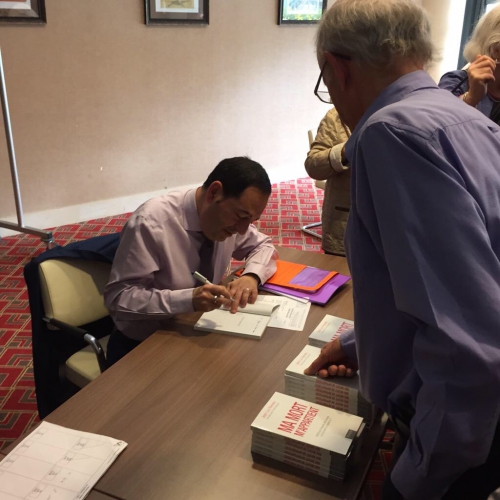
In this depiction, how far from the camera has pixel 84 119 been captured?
14.4 ft

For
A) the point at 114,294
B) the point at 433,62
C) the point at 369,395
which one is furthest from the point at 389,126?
the point at 114,294

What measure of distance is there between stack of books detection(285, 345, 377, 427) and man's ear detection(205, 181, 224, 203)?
0.65 metres

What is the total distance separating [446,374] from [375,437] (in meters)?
0.48

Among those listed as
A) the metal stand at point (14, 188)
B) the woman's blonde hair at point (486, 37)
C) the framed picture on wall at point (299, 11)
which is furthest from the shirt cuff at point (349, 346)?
the framed picture on wall at point (299, 11)

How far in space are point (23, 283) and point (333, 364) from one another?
2778 millimetres

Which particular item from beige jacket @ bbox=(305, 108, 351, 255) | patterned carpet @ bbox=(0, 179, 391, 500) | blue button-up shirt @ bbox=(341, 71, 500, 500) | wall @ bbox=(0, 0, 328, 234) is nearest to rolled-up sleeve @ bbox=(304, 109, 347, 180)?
beige jacket @ bbox=(305, 108, 351, 255)

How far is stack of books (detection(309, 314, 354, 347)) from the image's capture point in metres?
1.48

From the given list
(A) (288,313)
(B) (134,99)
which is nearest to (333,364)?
(A) (288,313)

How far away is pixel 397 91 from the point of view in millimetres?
935

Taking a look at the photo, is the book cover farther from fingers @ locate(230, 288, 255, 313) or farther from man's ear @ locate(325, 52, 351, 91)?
man's ear @ locate(325, 52, 351, 91)

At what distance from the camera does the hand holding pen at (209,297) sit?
1595 millimetres

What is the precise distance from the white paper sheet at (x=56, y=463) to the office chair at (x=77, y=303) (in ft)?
1.76

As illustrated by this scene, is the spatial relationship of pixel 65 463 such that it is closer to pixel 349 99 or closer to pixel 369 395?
pixel 369 395

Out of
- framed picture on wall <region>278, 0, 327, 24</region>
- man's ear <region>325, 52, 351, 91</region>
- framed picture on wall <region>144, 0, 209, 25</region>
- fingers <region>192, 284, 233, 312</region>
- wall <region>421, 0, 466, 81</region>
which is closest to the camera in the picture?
man's ear <region>325, 52, 351, 91</region>
